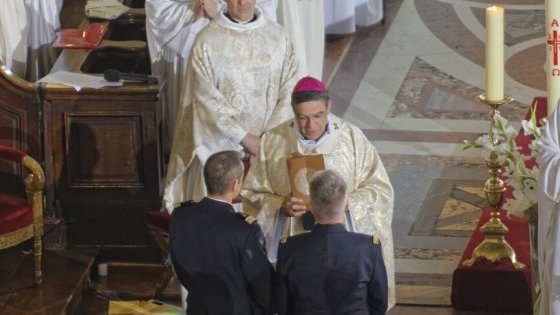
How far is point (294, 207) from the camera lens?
7191 mm

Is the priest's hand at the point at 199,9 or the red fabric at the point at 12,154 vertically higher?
the priest's hand at the point at 199,9

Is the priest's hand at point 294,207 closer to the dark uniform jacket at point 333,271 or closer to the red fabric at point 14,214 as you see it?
the dark uniform jacket at point 333,271

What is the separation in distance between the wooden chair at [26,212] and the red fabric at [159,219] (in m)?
0.62

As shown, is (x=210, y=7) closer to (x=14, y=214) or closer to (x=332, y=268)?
(x=14, y=214)

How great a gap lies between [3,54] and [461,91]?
151 inches

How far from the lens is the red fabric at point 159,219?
8.73m

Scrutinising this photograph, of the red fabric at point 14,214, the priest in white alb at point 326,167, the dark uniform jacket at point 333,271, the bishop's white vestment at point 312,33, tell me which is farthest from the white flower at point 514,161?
the bishop's white vestment at point 312,33

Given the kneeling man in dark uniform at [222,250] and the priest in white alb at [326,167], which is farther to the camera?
the priest in white alb at [326,167]

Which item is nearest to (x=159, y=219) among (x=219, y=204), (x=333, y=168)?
(x=333, y=168)

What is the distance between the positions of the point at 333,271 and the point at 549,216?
142 cm

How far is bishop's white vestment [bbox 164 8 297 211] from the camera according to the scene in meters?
8.44

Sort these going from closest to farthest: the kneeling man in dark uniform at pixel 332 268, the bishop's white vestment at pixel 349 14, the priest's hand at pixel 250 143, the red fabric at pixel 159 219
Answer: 1. the kneeling man in dark uniform at pixel 332 268
2. the priest's hand at pixel 250 143
3. the red fabric at pixel 159 219
4. the bishop's white vestment at pixel 349 14

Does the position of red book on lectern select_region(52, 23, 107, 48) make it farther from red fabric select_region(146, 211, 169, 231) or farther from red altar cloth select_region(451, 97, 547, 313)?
red altar cloth select_region(451, 97, 547, 313)

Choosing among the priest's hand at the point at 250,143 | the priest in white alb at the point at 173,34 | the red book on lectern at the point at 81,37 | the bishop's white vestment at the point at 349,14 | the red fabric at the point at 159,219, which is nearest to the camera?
the priest's hand at the point at 250,143
